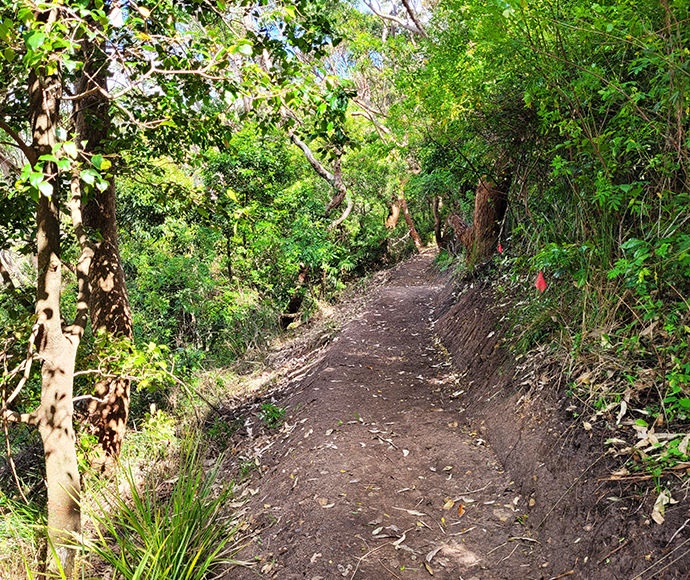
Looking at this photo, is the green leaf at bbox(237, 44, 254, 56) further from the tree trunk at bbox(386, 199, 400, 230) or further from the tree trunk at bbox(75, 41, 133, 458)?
the tree trunk at bbox(386, 199, 400, 230)

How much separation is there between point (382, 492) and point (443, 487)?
20.9 inches

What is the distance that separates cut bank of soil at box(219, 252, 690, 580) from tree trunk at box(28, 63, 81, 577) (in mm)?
1168


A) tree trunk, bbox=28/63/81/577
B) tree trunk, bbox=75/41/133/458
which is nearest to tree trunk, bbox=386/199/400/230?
tree trunk, bbox=75/41/133/458

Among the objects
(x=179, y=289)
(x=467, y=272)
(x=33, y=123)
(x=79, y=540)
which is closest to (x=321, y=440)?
(x=79, y=540)

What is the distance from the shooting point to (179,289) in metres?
10.0

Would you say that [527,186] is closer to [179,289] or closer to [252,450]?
[252,450]

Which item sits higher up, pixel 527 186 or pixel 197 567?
pixel 527 186

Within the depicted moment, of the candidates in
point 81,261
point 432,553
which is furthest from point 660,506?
point 81,261

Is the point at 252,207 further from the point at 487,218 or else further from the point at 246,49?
the point at 487,218

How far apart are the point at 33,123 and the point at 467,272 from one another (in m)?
6.61

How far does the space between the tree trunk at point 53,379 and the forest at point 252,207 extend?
0.5 inches

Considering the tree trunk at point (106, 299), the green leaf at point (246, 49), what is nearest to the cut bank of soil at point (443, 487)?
the tree trunk at point (106, 299)

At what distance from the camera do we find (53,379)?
2.89m

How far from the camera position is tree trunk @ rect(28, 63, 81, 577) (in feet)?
9.36
